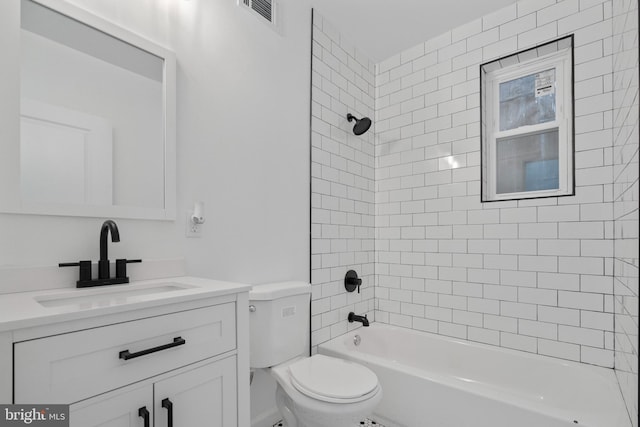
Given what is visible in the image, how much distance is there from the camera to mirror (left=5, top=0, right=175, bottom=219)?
3.99ft

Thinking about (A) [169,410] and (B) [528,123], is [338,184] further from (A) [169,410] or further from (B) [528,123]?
(A) [169,410]

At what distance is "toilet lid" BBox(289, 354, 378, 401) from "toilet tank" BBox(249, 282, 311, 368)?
4.1 inches

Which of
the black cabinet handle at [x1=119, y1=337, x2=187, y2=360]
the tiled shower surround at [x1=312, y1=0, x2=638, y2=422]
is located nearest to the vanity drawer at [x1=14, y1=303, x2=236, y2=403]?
the black cabinet handle at [x1=119, y1=337, x2=187, y2=360]

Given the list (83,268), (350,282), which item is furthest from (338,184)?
(83,268)

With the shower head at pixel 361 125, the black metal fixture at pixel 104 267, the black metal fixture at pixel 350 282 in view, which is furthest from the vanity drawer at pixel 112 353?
the shower head at pixel 361 125

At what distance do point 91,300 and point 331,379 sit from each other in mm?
1096

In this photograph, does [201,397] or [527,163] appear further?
[527,163]

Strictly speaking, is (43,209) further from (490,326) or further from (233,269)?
(490,326)

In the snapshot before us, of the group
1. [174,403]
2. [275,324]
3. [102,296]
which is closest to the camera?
[174,403]

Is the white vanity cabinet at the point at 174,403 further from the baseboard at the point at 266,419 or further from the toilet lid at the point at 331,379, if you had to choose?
the baseboard at the point at 266,419

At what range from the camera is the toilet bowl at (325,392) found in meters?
1.48

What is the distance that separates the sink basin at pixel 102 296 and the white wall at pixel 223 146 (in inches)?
6.4

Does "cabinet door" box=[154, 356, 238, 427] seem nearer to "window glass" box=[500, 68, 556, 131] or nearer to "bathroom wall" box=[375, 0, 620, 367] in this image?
"bathroom wall" box=[375, 0, 620, 367]

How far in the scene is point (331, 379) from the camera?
167 centimetres
